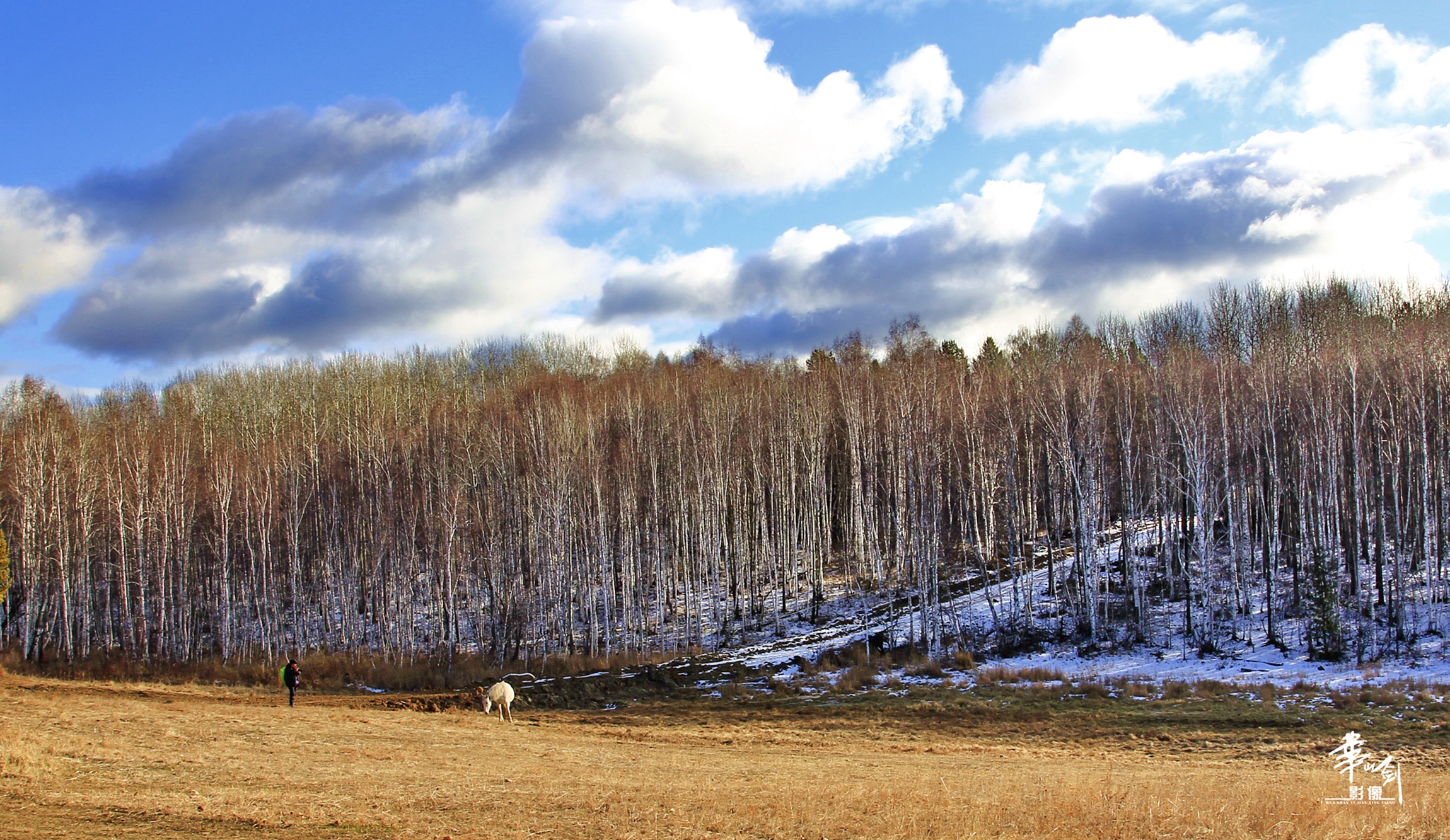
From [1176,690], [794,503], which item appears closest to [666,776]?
[1176,690]

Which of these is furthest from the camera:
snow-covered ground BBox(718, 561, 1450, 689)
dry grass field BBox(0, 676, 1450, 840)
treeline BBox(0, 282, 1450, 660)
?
treeline BBox(0, 282, 1450, 660)

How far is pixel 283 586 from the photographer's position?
163 feet

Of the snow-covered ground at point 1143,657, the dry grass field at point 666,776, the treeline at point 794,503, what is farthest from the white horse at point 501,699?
the treeline at point 794,503

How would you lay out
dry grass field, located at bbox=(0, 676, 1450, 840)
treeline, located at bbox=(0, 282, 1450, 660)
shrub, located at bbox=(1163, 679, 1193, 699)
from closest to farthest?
dry grass field, located at bbox=(0, 676, 1450, 840) → shrub, located at bbox=(1163, 679, 1193, 699) → treeline, located at bbox=(0, 282, 1450, 660)

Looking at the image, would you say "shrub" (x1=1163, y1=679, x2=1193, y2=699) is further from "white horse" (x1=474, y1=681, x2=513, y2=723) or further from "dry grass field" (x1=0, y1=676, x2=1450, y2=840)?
"white horse" (x1=474, y1=681, x2=513, y2=723)

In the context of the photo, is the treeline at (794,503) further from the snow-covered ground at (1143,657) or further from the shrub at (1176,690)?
the shrub at (1176,690)

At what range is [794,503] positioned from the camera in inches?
1750

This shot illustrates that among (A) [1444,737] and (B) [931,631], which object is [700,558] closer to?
(B) [931,631]

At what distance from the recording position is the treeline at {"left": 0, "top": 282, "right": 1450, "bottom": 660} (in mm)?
34781

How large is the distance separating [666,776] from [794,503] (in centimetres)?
2881

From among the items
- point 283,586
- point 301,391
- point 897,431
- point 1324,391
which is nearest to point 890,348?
point 897,431

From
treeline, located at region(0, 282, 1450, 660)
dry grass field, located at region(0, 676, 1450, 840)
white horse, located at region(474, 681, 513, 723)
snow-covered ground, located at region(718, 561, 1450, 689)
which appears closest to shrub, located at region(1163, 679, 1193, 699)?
snow-covered ground, located at region(718, 561, 1450, 689)

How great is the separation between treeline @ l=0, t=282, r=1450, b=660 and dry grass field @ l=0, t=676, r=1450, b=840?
13.3 meters

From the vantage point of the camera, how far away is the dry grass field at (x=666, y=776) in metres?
11.4
